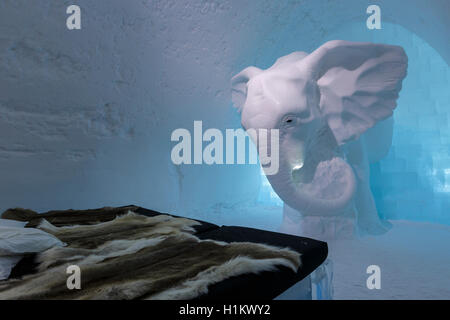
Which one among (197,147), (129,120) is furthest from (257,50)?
(129,120)

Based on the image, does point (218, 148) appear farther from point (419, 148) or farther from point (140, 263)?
point (140, 263)

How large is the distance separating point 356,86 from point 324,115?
336mm

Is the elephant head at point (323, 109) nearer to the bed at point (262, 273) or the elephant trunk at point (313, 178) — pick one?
the elephant trunk at point (313, 178)

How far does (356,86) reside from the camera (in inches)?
91.4

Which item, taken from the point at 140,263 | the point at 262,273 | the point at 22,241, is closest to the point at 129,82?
the point at 22,241

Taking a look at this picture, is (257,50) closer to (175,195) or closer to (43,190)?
(175,195)

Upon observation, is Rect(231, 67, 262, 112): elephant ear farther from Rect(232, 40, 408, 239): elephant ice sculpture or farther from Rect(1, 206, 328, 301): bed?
Rect(1, 206, 328, 301): bed

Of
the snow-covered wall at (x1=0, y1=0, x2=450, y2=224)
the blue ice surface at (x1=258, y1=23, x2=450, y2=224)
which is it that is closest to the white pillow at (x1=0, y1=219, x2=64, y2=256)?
the snow-covered wall at (x1=0, y1=0, x2=450, y2=224)

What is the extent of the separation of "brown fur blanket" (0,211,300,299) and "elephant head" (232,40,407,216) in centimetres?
113

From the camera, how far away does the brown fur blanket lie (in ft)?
2.37

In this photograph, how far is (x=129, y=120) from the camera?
7.97 ft

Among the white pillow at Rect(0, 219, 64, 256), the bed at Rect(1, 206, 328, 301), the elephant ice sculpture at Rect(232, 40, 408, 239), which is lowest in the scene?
→ the bed at Rect(1, 206, 328, 301)

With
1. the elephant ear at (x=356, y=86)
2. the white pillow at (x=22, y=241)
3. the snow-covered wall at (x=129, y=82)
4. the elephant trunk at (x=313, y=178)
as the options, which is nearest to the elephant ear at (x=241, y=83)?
the snow-covered wall at (x=129, y=82)

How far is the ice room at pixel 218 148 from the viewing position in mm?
956
